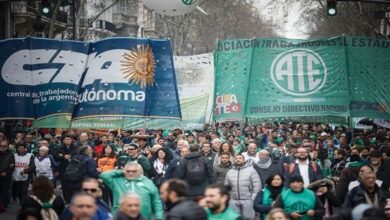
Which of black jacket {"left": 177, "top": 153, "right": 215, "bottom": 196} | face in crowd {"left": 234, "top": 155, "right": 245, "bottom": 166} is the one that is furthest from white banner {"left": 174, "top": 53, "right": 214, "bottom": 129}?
face in crowd {"left": 234, "top": 155, "right": 245, "bottom": 166}

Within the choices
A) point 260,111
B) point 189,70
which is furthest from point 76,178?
point 189,70

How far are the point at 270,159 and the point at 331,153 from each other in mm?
6447

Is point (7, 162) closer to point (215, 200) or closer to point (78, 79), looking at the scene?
point (78, 79)

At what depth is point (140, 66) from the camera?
15289mm

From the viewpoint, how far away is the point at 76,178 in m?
13.6

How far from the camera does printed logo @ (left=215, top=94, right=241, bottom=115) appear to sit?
16.9 metres

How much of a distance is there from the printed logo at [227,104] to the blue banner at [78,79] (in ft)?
5.88

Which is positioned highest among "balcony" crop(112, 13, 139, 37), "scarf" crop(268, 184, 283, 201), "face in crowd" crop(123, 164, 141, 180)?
"balcony" crop(112, 13, 139, 37)

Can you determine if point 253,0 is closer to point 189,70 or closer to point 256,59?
point 189,70

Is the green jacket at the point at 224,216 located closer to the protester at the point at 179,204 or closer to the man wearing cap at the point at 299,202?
the protester at the point at 179,204

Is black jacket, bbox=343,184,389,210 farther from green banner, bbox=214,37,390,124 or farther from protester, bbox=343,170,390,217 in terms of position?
green banner, bbox=214,37,390,124

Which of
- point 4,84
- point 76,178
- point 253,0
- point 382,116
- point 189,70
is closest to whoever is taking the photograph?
point 76,178

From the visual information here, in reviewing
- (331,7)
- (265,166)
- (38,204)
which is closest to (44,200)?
(38,204)

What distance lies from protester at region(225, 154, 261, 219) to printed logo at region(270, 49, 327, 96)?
181 inches
